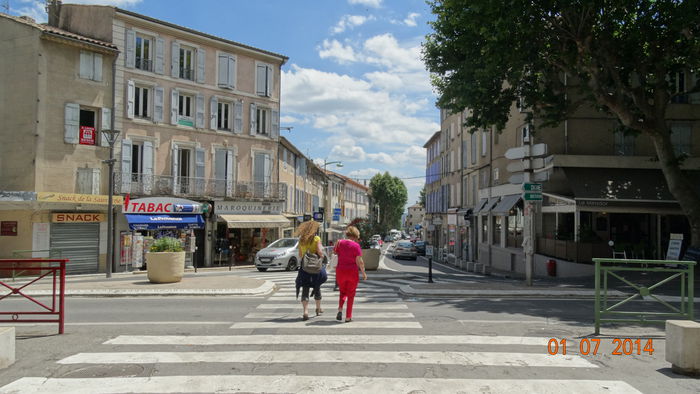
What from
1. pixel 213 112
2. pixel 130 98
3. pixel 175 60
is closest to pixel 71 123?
pixel 130 98

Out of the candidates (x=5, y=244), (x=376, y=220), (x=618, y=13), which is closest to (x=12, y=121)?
(x=5, y=244)

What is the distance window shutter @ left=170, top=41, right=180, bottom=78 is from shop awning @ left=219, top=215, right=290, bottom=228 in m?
8.35

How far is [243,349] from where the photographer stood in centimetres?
629

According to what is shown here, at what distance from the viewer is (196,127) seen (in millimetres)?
28109

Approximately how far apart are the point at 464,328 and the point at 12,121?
2265 cm

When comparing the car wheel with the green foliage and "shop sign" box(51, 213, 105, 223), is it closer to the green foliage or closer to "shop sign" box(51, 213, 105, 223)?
the green foliage

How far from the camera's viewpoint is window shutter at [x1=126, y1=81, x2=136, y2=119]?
82.0ft

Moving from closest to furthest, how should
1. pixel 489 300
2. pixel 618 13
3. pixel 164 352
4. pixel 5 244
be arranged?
pixel 164 352, pixel 489 300, pixel 618 13, pixel 5 244

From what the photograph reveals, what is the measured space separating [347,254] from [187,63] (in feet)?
77.4

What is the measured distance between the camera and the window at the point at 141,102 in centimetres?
2583

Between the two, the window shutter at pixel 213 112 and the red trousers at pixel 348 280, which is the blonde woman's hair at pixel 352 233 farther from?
the window shutter at pixel 213 112

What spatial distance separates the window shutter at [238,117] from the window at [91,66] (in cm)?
782

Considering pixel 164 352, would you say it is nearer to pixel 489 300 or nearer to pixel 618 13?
pixel 489 300
